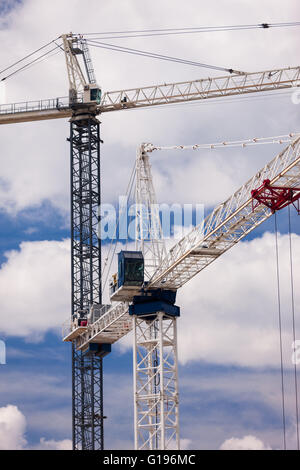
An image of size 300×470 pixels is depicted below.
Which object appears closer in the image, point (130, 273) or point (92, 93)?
point (130, 273)

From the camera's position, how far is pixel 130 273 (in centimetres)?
13000

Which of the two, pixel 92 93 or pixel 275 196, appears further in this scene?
pixel 92 93

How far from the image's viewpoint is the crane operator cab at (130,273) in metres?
130

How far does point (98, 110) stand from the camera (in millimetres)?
165000

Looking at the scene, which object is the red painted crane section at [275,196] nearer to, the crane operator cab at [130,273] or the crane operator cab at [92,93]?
the crane operator cab at [130,273]

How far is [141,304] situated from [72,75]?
49113 mm

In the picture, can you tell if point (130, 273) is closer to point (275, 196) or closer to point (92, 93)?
point (275, 196)

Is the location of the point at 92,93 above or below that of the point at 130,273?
above

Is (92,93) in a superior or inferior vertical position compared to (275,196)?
superior

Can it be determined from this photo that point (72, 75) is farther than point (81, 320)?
Yes
